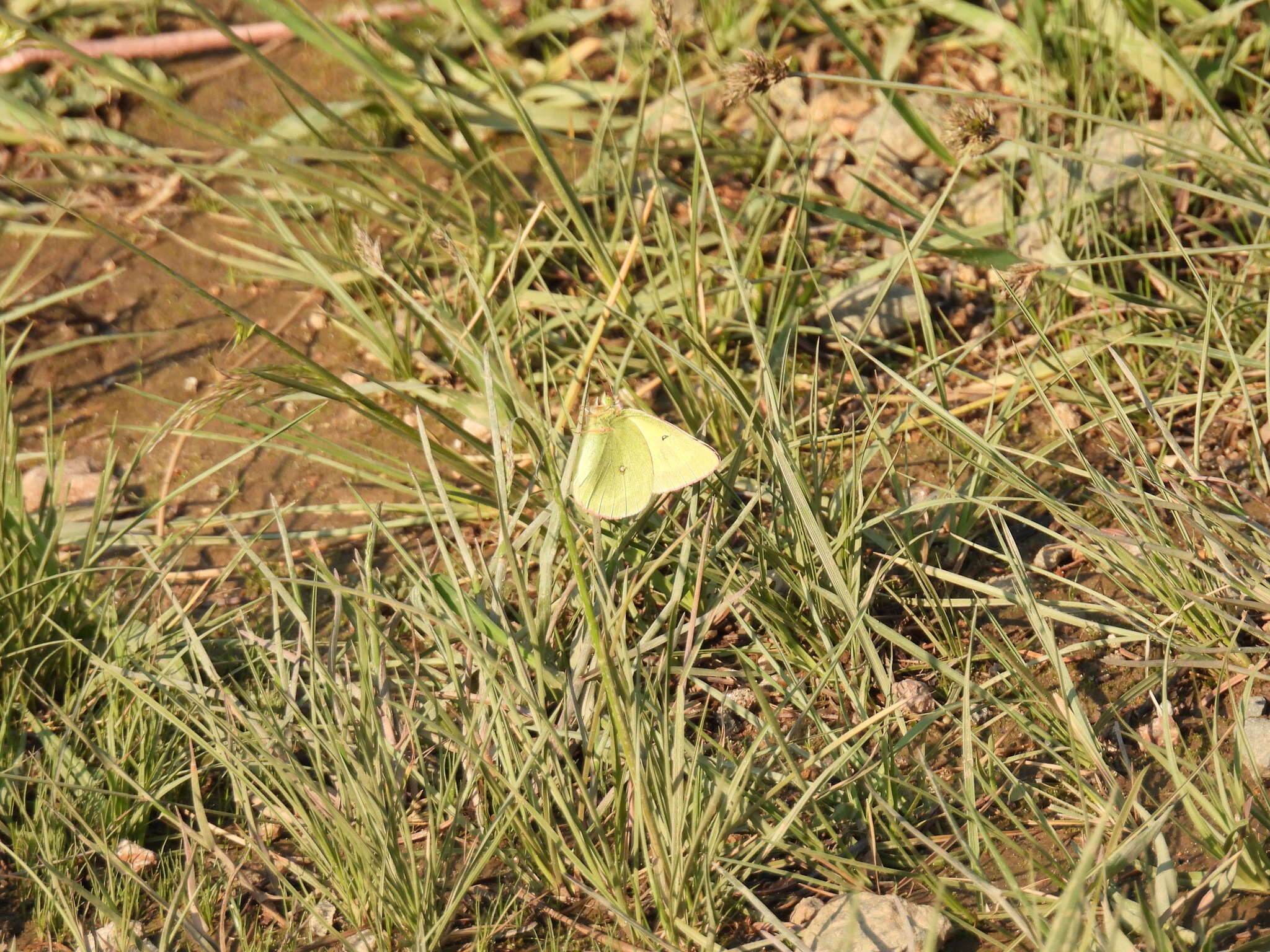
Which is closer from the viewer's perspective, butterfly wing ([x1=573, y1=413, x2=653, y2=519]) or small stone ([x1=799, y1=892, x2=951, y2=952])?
small stone ([x1=799, y1=892, x2=951, y2=952])

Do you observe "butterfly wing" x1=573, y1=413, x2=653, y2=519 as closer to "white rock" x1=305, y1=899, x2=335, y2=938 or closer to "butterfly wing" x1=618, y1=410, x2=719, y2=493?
"butterfly wing" x1=618, y1=410, x2=719, y2=493

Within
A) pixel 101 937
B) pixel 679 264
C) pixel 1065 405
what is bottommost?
pixel 101 937

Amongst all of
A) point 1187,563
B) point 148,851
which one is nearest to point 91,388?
point 148,851

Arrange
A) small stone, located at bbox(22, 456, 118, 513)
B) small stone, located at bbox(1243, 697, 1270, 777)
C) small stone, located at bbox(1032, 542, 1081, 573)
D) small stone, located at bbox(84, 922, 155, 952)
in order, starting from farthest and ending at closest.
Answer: small stone, located at bbox(22, 456, 118, 513)
small stone, located at bbox(1032, 542, 1081, 573)
small stone, located at bbox(1243, 697, 1270, 777)
small stone, located at bbox(84, 922, 155, 952)

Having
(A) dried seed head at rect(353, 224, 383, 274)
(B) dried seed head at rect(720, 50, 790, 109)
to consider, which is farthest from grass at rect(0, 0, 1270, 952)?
(B) dried seed head at rect(720, 50, 790, 109)

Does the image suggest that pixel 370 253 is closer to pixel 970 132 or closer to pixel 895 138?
pixel 970 132

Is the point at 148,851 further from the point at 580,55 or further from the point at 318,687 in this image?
the point at 580,55

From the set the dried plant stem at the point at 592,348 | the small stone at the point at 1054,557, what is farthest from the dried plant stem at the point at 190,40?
the small stone at the point at 1054,557
